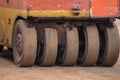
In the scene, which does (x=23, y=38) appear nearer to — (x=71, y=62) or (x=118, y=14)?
(x=71, y=62)

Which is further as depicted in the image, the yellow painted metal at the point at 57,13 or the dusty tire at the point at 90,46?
the dusty tire at the point at 90,46

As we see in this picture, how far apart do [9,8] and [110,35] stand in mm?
2530

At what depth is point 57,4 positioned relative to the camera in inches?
426

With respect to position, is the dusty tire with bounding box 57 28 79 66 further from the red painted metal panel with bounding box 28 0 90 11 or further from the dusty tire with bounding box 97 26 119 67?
the dusty tire with bounding box 97 26 119 67

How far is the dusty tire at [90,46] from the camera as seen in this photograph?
11.1 m

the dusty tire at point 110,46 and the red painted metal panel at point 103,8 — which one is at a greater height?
the red painted metal panel at point 103,8

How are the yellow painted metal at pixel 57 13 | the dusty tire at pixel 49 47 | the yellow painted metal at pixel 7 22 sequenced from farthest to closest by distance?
the yellow painted metal at pixel 7 22
the dusty tire at pixel 49 47
the yellow painted metal at pixel 57 13

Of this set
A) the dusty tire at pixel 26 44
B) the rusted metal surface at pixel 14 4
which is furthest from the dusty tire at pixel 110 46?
the rusted metal surface at pixel 14 4

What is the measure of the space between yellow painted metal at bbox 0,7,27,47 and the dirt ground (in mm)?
638

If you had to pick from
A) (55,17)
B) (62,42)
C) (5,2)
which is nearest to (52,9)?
(55,17)

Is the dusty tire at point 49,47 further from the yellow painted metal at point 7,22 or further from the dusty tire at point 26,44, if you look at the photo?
the yellow painted metal at point 7,22

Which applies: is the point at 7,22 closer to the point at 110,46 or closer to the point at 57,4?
the point at 57,4

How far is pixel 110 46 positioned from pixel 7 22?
8.48ft

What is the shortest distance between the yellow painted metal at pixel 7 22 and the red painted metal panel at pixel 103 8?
169 cm
